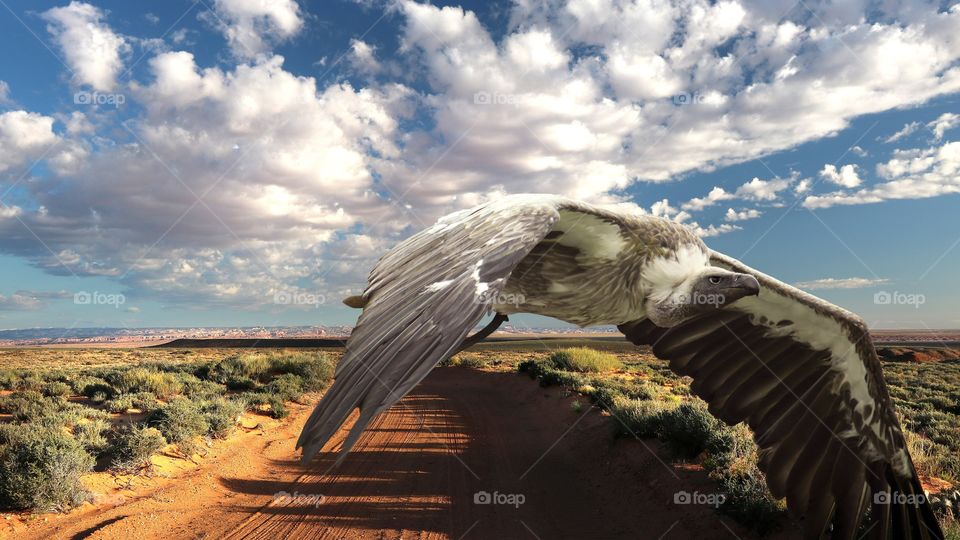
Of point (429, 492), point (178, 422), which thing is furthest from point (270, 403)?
point (429, 492)

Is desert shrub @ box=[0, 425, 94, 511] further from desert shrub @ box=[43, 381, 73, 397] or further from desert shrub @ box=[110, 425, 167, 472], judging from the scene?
desert shrub @ box=[43, 381, 73, 397]

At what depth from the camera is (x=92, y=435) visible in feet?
31.8

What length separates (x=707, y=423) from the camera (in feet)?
28.7

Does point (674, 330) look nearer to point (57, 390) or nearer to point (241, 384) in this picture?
point (241, 384)

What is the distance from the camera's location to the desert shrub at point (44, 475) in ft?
23.0

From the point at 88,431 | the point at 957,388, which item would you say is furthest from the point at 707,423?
the point at 957,388

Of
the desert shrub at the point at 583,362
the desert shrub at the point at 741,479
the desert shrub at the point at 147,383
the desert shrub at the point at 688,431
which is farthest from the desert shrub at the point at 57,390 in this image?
the desert shrub at the point at 741,479

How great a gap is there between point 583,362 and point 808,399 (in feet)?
58.6

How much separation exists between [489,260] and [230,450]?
10661mm

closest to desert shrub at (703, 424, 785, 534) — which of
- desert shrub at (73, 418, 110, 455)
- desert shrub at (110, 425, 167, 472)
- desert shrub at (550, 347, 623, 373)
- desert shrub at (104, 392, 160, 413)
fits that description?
desert shrub at (110, 425, 167, 472)

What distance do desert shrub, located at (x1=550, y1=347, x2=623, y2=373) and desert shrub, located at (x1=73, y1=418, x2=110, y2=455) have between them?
16.0 metres

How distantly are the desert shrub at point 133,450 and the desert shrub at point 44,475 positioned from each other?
66 cm

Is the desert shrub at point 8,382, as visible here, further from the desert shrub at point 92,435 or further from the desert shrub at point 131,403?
the desert shrub at point 92,435

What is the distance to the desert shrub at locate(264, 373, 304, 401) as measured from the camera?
658 inches
